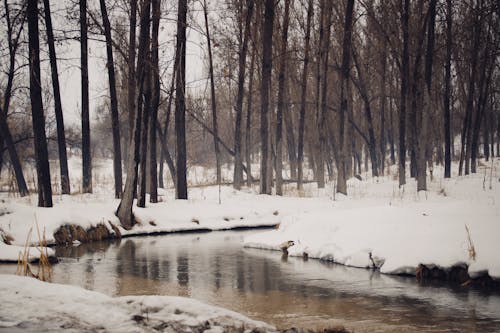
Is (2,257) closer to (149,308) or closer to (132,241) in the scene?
(132,241)

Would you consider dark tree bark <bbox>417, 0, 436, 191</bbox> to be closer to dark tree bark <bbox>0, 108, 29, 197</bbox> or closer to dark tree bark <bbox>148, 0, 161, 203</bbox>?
dark tree bark <bbox>148, 0, 161, 203</bbox>

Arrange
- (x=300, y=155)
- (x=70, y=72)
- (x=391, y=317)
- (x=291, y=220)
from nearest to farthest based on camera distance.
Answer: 1. (x=391, y=317)
2. (x=291, y=220)
3. (x=70, y=72)
4. (x=300, y=155)

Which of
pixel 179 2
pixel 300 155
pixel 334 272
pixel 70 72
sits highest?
pixel 179 2

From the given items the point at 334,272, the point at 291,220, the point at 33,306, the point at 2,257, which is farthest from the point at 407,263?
the point at 2,257

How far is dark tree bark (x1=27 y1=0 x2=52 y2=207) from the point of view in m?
15.6

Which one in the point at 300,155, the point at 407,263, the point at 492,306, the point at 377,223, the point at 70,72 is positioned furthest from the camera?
the point at 300,155

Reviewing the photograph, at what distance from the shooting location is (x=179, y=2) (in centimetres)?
1902

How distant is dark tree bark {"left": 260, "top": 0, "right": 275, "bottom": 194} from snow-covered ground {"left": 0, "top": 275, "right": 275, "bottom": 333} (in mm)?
17395

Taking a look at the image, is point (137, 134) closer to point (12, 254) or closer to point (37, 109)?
point (37, 109)

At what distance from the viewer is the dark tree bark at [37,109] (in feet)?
51.3

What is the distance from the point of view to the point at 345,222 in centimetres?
1218

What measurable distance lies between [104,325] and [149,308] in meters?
0.57

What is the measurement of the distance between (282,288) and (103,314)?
423cm

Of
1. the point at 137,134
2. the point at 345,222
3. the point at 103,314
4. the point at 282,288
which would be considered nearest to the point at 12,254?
the point at 282,288
